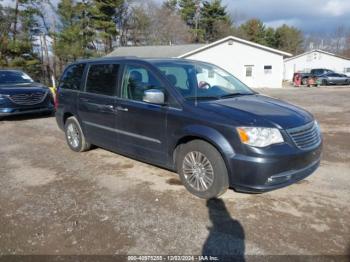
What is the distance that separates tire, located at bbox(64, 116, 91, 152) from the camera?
6266mm

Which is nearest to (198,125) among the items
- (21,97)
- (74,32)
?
(21,97)

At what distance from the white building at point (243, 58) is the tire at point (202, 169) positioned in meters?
24.4

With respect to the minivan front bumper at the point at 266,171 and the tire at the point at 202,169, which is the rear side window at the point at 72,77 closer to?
the tire at the point at 202,169

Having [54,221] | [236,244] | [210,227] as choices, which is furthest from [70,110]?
[236,244]

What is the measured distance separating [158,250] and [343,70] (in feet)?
151

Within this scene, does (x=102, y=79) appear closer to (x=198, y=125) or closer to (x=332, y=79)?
(x=198, y=125)

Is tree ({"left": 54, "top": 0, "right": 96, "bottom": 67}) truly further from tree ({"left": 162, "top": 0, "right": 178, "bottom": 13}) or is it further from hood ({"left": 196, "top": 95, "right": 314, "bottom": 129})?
hood ({"left": 196, "top": 95, "right": 314, "bottom": 129})

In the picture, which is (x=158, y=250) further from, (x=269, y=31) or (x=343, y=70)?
(x=269, y=31)

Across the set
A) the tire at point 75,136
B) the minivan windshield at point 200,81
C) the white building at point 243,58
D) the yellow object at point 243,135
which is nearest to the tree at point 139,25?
the white building at point 243,58

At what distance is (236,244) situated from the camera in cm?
318

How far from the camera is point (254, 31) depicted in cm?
5606

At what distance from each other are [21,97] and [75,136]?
464 cm

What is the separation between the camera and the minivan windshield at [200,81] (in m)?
4.49

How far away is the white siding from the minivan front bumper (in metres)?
25.1
